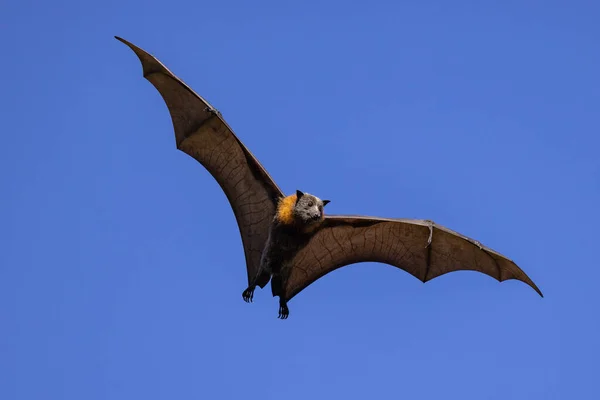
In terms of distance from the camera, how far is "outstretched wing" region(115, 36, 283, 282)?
53.3 feet

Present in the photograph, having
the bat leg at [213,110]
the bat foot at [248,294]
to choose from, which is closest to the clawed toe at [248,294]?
the bat foot at [248,294]

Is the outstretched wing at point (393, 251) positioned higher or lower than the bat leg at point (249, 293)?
higher

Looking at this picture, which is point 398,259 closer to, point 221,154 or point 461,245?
point 461,245

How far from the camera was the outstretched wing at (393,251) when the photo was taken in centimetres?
1614

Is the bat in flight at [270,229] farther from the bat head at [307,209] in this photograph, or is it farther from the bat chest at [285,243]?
the bat head at [307,209]

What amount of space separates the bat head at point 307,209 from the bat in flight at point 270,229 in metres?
0.36

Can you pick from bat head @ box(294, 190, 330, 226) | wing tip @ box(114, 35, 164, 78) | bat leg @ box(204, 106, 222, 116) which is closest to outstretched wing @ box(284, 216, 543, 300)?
bat head @ box(294, 190, 330, 226)

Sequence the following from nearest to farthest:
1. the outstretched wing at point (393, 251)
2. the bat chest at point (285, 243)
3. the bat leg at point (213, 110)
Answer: the bat chest at point (285, 243), the outstretched wing at point (393, 251), the bat leg at point (213, 110)

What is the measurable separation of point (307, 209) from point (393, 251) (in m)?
2.52

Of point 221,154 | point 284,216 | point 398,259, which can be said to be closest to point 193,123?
point 221,154

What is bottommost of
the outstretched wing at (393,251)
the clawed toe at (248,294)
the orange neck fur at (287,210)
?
the clawed toe at (248,294)

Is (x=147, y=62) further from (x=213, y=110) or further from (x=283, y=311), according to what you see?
(x=283, y=311)

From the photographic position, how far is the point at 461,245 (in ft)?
53.6

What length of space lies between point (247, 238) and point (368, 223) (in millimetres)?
2277
